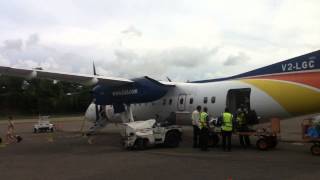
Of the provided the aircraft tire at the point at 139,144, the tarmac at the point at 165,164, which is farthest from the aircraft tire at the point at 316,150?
the aircraft tire at the point at 139,144

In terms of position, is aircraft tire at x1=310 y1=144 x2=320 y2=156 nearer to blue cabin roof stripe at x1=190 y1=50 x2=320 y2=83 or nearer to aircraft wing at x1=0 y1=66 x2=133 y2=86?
blue cabin roof stripe at x1=190 y1=50 x2=320 y2=83

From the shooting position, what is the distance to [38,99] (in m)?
86.2

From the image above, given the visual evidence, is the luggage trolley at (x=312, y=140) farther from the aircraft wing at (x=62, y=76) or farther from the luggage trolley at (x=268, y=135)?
the aircraft wing at (x=62, y=76)

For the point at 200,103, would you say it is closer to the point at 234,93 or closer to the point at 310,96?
the point at 234,93

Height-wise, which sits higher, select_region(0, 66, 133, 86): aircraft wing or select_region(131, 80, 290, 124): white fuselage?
select_region(0, 66, 133, 86): aircraft wing

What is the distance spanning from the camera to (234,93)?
776 inches

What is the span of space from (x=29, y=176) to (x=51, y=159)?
13.2 ft

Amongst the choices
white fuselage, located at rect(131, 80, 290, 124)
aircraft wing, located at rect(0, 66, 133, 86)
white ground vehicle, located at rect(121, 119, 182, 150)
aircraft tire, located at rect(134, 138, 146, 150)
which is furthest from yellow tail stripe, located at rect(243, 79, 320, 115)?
aircraft wing, located at rect(0, 66, 133, 86)

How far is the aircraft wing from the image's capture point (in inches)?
825

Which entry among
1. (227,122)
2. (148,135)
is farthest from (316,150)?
(148,135)

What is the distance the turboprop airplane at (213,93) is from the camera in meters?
17.2

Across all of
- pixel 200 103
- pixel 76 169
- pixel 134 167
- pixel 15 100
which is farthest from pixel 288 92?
pixel 15 100

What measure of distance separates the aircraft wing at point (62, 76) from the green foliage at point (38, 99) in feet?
192

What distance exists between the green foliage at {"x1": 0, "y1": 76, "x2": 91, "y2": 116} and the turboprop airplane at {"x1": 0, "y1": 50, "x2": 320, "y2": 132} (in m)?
57.4
